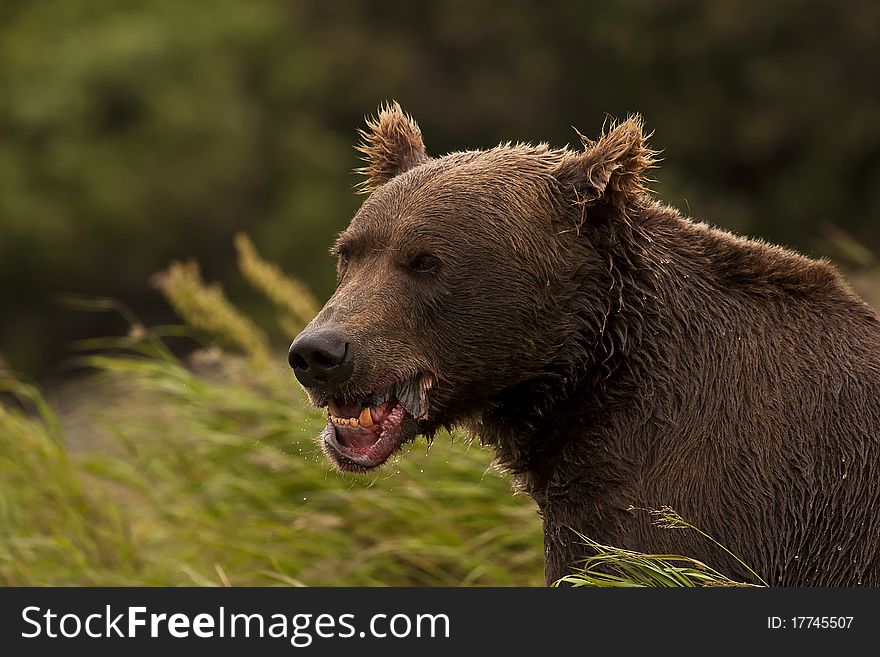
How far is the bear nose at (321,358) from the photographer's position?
358cm

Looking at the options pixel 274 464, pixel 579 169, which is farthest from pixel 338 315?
pixel 274 464

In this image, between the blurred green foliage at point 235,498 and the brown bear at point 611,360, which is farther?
the blurred green foliage at point 235,498

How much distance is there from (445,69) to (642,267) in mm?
21702

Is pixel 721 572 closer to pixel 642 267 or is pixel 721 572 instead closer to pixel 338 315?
pixel 642 267

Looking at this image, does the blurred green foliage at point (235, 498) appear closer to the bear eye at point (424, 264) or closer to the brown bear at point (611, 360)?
the brown bear at point (611, 360)

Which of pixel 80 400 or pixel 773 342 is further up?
pixel 80 400

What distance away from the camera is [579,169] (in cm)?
388

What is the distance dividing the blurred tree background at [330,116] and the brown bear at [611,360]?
17.3 metres

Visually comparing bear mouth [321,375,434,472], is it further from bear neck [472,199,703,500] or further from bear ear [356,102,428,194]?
bear ear [356,102,428,194]

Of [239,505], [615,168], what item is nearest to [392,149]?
[615,168]

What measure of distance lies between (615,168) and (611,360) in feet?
1.76

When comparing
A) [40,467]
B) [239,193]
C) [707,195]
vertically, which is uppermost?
[239,193]

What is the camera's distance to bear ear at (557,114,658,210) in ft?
12.5

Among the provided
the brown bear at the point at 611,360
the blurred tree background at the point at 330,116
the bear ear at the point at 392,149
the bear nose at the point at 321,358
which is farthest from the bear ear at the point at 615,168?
the blurred tree background at the point at 330,116
